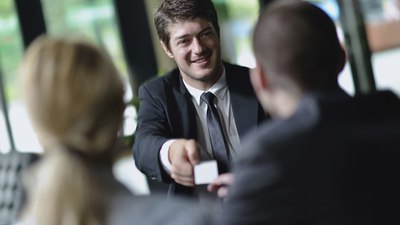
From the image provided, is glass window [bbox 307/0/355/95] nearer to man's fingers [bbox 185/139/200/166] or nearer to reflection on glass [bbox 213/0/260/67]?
reflection on glass [bbox 213/0/260/67]

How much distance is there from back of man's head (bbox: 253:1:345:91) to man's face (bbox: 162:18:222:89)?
0.74 metres

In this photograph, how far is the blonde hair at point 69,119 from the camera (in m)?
0.90

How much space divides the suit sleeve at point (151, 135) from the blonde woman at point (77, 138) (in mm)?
583

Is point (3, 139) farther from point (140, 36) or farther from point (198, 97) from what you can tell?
point (198, 97)

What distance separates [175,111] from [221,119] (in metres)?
0.21

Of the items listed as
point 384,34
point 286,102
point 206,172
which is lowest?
point 384,34

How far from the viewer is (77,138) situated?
930mm

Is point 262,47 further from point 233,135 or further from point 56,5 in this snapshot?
point 56,5

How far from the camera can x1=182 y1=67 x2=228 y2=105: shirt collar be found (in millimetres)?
1824

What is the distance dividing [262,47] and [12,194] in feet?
6.77

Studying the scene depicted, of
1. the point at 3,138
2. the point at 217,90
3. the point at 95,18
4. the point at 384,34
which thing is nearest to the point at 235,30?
the point at 384,34

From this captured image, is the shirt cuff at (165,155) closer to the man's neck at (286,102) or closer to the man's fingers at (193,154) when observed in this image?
the man's fingers at (193,154)

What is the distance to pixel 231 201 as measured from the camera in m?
0.86

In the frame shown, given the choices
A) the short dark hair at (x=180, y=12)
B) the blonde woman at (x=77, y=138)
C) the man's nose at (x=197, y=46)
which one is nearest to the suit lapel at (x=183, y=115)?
the man's nose at (x=197, y=46)
